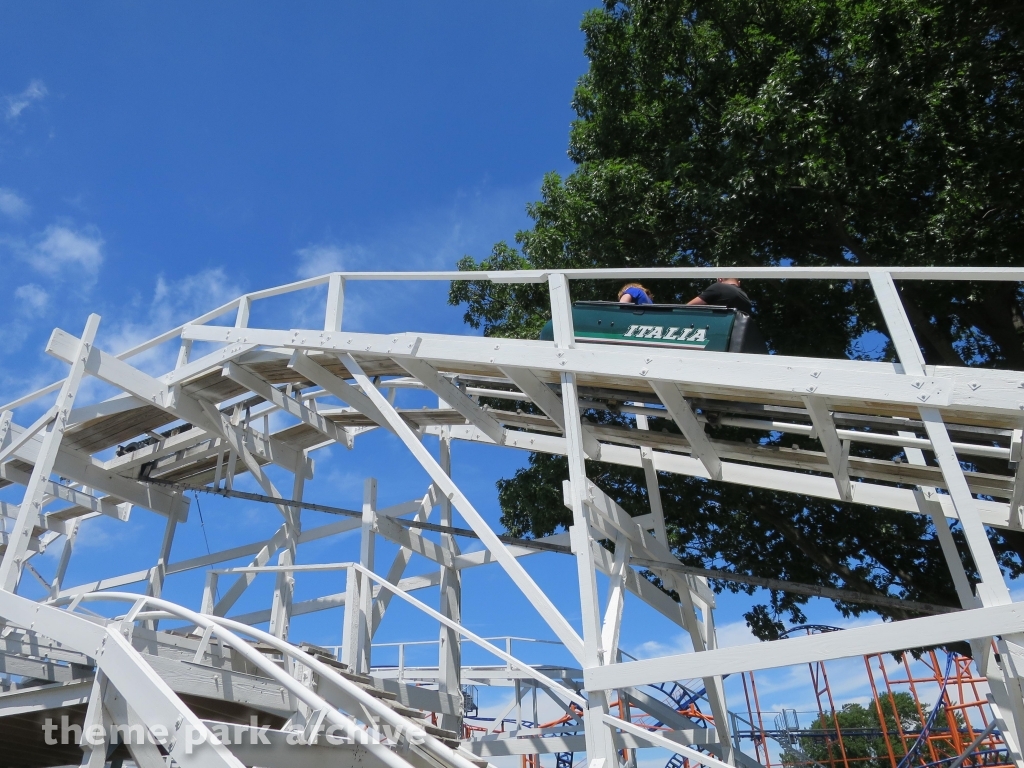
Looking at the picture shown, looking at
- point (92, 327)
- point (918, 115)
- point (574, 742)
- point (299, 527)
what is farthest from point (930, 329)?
point (92, 327)

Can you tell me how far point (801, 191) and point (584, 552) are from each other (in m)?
6.99

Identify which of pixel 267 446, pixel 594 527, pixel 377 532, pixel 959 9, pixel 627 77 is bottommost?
pixel 594 527

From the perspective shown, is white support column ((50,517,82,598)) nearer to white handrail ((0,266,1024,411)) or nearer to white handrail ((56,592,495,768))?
white handrail ((0,266,1024,411))

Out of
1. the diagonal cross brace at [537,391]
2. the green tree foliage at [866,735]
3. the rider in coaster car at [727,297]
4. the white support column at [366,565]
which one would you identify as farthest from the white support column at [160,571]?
the green tree foliage at [866,735]

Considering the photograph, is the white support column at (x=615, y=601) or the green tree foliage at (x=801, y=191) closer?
the white support column at (x=615, y=601)

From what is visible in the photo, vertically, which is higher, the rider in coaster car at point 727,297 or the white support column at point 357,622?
the rider in coaster car at point 727,297

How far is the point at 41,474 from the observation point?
762 centimetres

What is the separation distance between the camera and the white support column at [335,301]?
25.3 ft

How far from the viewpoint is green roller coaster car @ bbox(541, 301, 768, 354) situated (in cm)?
617

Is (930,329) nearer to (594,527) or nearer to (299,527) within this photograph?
(594,527)

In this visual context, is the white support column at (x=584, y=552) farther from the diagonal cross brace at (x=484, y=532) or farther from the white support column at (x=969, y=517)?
the white support column at (x=969, y=517)

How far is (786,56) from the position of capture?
10.5m

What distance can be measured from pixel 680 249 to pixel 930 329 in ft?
11.3

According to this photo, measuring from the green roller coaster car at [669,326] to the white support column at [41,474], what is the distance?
175 inches
